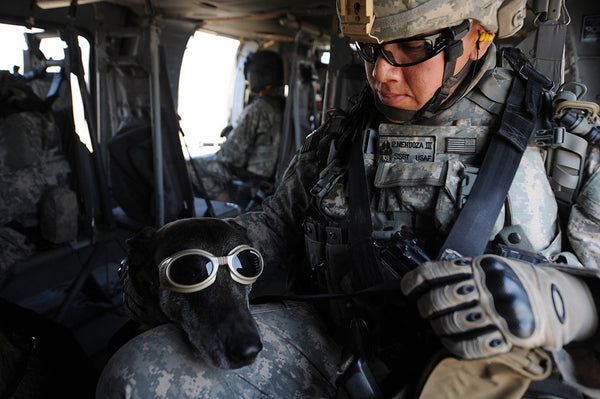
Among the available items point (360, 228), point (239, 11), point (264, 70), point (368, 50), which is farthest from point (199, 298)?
point (264, 70)

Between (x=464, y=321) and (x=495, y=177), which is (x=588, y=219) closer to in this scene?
(x=495, y=177)

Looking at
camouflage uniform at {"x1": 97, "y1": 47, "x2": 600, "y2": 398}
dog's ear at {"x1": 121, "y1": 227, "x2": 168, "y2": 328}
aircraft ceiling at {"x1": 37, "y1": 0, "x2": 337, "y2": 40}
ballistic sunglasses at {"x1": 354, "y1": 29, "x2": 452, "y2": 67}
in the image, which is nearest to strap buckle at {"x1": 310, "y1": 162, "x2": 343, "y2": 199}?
camouflage uniform at {"x1": 97, "y1": 47, "x2": 600, "y2": 398}

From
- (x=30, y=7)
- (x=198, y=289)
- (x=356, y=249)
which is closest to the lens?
(x=198, y=289)

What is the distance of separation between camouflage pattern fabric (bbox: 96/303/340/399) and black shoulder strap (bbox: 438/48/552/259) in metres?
0.52

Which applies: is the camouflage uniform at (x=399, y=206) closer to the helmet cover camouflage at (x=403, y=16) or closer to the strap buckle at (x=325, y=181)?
the strap buckle at (x=325, y=181)

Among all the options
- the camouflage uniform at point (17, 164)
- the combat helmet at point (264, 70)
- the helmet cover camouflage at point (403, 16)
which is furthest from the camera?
the combat helmet at point (264, 70)

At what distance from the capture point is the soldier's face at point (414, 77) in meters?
1.40

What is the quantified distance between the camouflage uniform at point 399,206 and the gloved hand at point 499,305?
284mm

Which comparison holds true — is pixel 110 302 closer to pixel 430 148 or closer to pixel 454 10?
pixel 430 148

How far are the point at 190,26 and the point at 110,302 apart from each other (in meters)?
2.81

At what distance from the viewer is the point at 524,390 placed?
980 mm

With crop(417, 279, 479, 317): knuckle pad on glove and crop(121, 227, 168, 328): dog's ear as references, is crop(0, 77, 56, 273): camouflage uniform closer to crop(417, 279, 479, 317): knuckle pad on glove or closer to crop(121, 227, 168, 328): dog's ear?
crop(121, 227, 168, 328): dog's ear

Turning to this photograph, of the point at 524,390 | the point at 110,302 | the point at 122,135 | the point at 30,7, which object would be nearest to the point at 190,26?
the point at 122,135

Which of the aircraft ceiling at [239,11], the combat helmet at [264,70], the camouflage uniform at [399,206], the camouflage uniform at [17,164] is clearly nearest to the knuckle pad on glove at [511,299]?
the camouflage uniform at [399,206]
